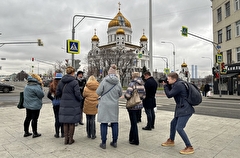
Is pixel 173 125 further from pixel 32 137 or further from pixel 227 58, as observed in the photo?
pixel 227 58

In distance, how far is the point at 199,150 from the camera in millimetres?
4539

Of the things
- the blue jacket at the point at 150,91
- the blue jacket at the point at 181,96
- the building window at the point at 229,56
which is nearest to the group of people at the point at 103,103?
the blue jacket at the point at 181,96

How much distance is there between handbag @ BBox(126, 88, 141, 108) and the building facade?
21358 millimetres

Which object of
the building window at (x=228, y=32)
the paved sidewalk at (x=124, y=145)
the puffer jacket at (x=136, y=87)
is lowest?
the paved sidewalk at (x=124, y=145)

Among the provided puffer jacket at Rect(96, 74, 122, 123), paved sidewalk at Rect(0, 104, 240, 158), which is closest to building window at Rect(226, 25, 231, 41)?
paved sidewalk at Rect(0, 104, 240, 158)

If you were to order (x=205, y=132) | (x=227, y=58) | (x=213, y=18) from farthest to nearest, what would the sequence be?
(x=213, y=18)
(x=227, y=58)
(x=205, y=132)

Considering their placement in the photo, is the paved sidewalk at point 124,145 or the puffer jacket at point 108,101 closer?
the paved sidewalk at point 124,145

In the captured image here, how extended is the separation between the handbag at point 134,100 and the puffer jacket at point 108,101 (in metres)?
0.35

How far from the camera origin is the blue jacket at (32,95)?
5.33m

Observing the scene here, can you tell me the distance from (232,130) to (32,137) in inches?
239

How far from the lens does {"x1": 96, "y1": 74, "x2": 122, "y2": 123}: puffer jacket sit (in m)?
4.59

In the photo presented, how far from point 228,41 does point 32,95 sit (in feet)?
89.9

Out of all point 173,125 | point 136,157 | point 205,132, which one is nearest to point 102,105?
point 136,157

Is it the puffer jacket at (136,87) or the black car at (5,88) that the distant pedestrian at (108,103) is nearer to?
the puffer jacket at (136,87)
